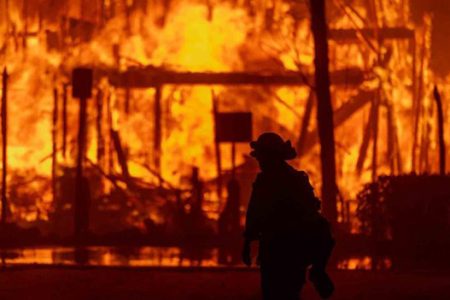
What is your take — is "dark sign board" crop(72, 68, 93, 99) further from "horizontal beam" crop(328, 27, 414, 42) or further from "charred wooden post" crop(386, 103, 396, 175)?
"charred wooden post" crop(386, 103, 396, 175)

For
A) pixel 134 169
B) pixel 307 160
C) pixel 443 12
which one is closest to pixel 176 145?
pixel 134 169

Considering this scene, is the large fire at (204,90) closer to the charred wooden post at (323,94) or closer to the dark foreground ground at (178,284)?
the charred wooden post at (323,94)

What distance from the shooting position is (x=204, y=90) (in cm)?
3153

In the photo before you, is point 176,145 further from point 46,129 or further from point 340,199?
point 340,199

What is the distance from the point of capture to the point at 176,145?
3147 centimetres

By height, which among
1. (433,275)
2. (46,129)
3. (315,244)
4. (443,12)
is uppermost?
(443,12)

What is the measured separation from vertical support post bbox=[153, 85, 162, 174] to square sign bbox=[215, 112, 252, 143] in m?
8.42

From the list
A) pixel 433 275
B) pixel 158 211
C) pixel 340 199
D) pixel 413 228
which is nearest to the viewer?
pixel 433 275

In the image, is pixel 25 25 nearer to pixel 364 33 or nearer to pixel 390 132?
pixel 364 33

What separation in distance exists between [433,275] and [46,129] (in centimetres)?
1876

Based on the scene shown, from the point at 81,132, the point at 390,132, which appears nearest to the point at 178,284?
the point at 81,132

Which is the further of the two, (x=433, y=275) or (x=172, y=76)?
(x=172, y=76)

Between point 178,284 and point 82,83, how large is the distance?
1214cm

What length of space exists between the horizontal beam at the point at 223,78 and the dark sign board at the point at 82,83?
6.47 m
